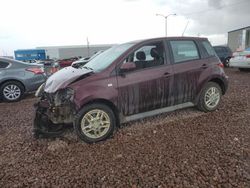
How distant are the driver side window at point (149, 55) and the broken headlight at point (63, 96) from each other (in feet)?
4.26

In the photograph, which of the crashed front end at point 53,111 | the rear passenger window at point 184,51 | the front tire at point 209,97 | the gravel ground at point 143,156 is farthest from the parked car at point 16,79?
the front tire at point 209,97

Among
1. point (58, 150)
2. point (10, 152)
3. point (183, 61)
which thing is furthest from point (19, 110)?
point (183, 61)

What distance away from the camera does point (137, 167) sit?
2.53 m

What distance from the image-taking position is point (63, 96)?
10.2 feet

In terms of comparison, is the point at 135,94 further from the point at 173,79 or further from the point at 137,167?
the point at 137,167

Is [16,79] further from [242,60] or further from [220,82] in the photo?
[242,60]

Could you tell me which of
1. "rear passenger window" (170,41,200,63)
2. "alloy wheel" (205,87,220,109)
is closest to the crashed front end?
"rear passenger window" (170,41,200,63)

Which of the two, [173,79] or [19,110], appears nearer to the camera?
[173,79]

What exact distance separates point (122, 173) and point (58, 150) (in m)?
1.21

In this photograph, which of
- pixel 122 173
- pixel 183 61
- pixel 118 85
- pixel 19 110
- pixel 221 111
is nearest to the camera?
pixel 122 173

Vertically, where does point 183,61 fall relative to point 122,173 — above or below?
above

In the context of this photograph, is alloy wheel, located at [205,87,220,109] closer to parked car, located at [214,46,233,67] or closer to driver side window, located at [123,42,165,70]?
driver side window, located at [123,42,165,70]

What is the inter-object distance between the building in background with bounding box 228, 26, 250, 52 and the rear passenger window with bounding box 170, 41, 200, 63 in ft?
83.6

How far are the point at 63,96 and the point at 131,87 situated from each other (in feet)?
3.85
